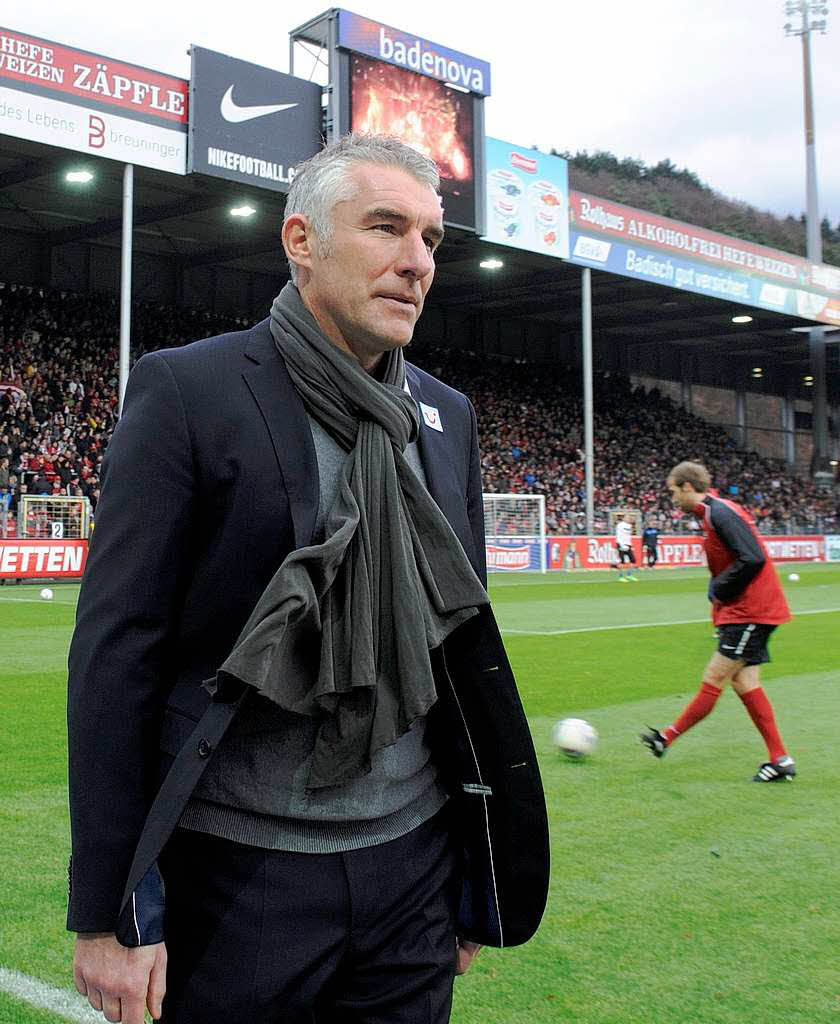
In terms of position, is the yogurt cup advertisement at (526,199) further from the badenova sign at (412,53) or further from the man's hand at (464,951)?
the man's hand at (464,951)

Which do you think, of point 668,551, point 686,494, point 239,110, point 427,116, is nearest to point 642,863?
point 686,494

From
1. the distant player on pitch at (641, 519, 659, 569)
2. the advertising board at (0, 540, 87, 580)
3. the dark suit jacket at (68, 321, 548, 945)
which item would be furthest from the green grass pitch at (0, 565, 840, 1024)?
the distant player on pitch at (641, 519, 659, 569)

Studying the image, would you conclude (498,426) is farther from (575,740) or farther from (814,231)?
(575,740)

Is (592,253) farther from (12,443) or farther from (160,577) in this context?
(160,577)

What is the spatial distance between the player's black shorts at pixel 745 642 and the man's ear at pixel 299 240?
5764 mm

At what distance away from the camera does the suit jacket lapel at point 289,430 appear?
77.0 inches

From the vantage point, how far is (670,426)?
162ft

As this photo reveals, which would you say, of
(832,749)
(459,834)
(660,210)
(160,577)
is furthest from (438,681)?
(660,210)

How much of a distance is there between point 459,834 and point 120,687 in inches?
28.0

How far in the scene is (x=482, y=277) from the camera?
128 ft

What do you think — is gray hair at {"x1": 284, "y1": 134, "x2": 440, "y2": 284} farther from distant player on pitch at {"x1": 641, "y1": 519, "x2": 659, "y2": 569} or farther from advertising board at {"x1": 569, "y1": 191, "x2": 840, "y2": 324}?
distant player on pitch at {"x1": 641, "y1": 519, "x2": 659, "y2": 569}

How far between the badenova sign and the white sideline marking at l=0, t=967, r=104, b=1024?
79.5ft

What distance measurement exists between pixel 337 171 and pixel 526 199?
28893 mm

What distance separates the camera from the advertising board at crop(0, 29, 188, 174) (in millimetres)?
20984
